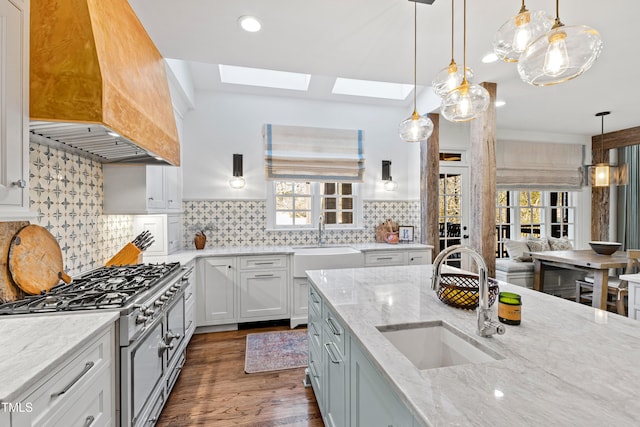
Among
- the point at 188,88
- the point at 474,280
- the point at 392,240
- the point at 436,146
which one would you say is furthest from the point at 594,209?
the point at 188,88

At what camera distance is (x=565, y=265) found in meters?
3.59

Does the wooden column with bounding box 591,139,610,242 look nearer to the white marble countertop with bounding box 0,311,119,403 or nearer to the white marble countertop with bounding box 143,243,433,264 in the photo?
the white marble countertop with bounding box 143,243,433,264

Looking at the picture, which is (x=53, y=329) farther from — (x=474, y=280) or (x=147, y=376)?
(x=474, y=280)

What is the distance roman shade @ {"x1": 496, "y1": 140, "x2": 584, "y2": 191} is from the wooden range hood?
5303 millimetres

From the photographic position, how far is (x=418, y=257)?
3.74m

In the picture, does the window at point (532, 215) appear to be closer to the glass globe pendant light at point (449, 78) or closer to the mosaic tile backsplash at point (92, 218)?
the mosaic tile backsplash at point (92, 218)

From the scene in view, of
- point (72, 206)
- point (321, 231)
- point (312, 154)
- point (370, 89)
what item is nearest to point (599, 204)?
point (370, 89)

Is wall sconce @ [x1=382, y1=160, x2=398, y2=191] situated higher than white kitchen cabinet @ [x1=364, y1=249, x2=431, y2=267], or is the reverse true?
wall sconce @ [x1=382, y1=160, x2=398, y2=191]

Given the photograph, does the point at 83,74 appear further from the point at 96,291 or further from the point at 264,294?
the point at 264,294

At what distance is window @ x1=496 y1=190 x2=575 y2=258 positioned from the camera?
16.8ft

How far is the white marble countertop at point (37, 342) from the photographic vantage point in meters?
0.85

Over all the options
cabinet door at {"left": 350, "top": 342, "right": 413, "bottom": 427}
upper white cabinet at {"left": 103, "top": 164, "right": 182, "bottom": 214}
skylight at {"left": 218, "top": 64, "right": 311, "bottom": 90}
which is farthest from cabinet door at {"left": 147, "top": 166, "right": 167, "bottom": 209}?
cabinet door at {"left": 350, "top": 342, "right": 413, "bottom": 427}

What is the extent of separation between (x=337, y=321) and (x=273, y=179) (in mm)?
2738

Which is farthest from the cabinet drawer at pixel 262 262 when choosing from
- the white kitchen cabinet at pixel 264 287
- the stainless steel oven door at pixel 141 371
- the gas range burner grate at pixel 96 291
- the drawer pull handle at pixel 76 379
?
the drawer pull handle at pixel 76 379
